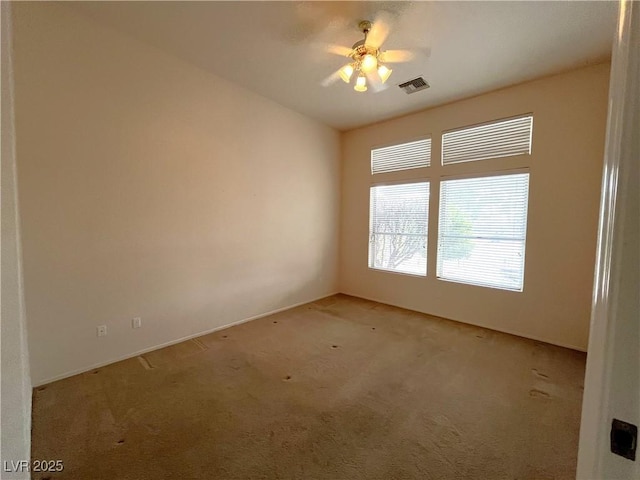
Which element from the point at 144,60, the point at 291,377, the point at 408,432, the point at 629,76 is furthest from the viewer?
the point at 144,60

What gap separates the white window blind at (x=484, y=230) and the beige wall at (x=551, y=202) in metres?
0.11

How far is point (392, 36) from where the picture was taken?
8.34 ft

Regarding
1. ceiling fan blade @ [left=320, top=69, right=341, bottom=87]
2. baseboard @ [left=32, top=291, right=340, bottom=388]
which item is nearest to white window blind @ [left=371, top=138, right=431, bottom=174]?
ceiling fan blade @ [left=320, top=69, right=341, bottom=87]

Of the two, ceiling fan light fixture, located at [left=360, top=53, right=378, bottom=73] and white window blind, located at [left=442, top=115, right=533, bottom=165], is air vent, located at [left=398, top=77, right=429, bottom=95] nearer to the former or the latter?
white window blind, located at [left=442, top=115, right=533, bottom=165]

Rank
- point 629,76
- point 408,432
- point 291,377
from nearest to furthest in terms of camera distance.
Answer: point 629,76
point 408,432
point 291,377

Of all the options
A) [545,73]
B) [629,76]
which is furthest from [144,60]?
[545,73]

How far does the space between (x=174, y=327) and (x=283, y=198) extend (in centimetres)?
228

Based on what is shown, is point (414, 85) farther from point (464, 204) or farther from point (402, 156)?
point (464, 204)

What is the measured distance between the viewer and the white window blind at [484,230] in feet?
11.4

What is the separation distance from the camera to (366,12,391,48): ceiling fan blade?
231 centimetres

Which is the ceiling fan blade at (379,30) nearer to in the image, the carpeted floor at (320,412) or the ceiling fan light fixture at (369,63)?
the ceiling fan light fixture at (369,63)

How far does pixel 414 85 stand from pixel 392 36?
979 mm

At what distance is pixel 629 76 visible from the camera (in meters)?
0.47

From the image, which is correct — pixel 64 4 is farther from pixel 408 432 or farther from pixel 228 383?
pixel 408 432
